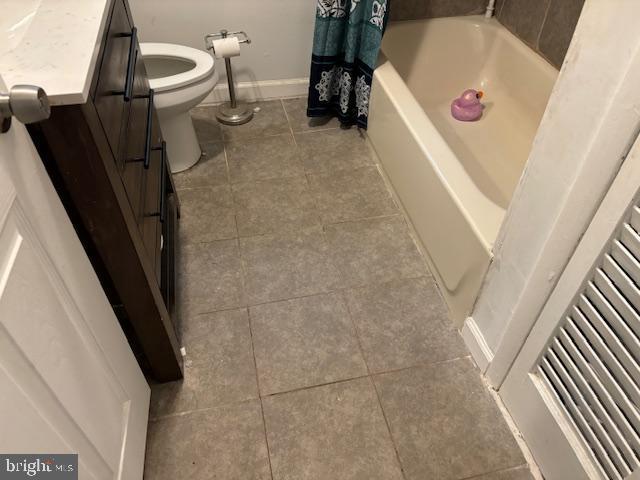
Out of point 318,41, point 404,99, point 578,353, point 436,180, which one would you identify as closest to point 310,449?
point 578,353

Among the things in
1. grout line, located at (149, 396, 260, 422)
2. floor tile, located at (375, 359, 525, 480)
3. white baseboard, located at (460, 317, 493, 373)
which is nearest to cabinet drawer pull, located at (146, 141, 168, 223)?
grout line, located at (149, 396, 260, 422)

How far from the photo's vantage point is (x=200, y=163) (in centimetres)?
216

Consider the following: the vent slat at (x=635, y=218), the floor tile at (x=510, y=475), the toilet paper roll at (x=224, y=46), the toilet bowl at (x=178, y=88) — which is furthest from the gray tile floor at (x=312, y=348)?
the vent slat at (x=635, y=218)

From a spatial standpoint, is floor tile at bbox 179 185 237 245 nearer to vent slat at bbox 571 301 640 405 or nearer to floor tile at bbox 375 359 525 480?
floor tile at bbox 375 359 525 480

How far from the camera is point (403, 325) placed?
159 centimetres

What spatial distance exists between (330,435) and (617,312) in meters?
0.77

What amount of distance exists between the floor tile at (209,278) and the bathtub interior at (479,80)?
3.41 feet

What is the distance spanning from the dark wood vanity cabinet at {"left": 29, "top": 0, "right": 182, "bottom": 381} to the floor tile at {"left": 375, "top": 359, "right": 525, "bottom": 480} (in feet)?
2.09

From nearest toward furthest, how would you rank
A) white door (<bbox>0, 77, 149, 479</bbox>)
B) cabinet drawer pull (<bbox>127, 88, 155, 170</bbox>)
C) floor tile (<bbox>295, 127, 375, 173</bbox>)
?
white door (<bbox>0, 77, 149, 479</bbox>)
cabinet drawer pull (<bbox>127, 88, 155, 170</bbox>)
floor tile (<bbox>295, 127, 375, 173</bbox>)

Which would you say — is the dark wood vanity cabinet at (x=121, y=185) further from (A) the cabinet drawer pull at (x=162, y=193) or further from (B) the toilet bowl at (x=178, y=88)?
(B) the toilet bowl at (x=178, y=88)

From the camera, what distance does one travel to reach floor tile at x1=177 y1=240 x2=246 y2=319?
1627 millimetres

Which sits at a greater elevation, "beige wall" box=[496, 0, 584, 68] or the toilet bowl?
"beige wall" box=[496, 0, 584, 68]

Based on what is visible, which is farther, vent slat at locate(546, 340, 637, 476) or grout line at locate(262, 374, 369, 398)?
grout line at locate(262, 374, 369, 398)

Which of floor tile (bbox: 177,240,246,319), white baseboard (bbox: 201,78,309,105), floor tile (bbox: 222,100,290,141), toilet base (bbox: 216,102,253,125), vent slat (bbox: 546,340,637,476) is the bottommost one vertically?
floor tile (bbox: 177,240,246,319)
